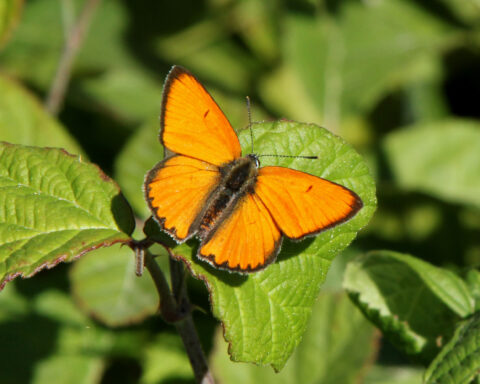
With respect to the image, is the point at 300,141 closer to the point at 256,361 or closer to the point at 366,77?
the point at 256,361

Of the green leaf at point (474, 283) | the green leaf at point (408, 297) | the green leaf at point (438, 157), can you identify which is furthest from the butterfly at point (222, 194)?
the green leaf at point (438, 157)

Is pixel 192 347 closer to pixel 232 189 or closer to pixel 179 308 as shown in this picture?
pixel 179 308

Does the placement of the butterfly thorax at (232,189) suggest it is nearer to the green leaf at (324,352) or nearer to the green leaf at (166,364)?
the green leaf at (324,352)

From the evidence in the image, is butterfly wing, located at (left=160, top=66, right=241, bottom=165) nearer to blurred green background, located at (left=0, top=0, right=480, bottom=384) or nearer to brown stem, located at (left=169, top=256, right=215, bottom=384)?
brown stem, located at (left=169, top=256, right=215, bottom=384)

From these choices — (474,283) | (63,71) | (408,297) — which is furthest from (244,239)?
(63,71)

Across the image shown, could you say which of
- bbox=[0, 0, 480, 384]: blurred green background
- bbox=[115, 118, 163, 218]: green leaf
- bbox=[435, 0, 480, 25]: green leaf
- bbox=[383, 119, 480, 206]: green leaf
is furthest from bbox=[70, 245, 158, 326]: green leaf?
bbox=[435, 0, 480, 25]: green leaf
